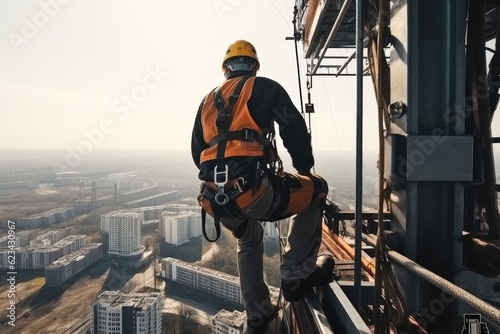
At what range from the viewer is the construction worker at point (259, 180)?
2020 mm

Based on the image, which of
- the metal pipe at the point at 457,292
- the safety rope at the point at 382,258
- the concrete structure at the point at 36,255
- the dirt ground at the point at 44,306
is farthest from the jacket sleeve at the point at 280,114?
the concrete structure at the point at 36,255

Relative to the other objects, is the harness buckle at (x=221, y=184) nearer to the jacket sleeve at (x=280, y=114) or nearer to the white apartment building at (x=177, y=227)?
the jacket sleeve at (x=280, y=114)

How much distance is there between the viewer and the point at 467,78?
1.93 meters

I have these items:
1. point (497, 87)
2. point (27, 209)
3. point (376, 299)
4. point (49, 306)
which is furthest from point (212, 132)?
point (27, 209)

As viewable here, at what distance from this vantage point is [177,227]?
113 feet

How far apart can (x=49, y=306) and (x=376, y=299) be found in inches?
1079

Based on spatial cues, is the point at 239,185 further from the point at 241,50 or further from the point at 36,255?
the point at 36,255

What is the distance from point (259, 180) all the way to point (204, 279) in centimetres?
2758

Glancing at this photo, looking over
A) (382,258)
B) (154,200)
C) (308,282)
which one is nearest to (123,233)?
(154,200)

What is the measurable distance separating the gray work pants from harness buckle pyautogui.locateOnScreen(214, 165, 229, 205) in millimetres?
303

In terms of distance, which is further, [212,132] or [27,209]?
[27,209]

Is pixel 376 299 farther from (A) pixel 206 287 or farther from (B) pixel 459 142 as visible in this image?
(A) pixel 206 287

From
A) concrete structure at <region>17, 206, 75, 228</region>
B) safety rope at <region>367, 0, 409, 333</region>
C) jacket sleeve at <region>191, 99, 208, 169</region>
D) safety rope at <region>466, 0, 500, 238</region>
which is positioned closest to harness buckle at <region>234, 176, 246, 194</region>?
jacket sleeve at <region>191, 99, 208, 169</region>

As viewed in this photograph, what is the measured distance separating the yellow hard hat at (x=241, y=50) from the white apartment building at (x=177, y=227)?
1315 inches
